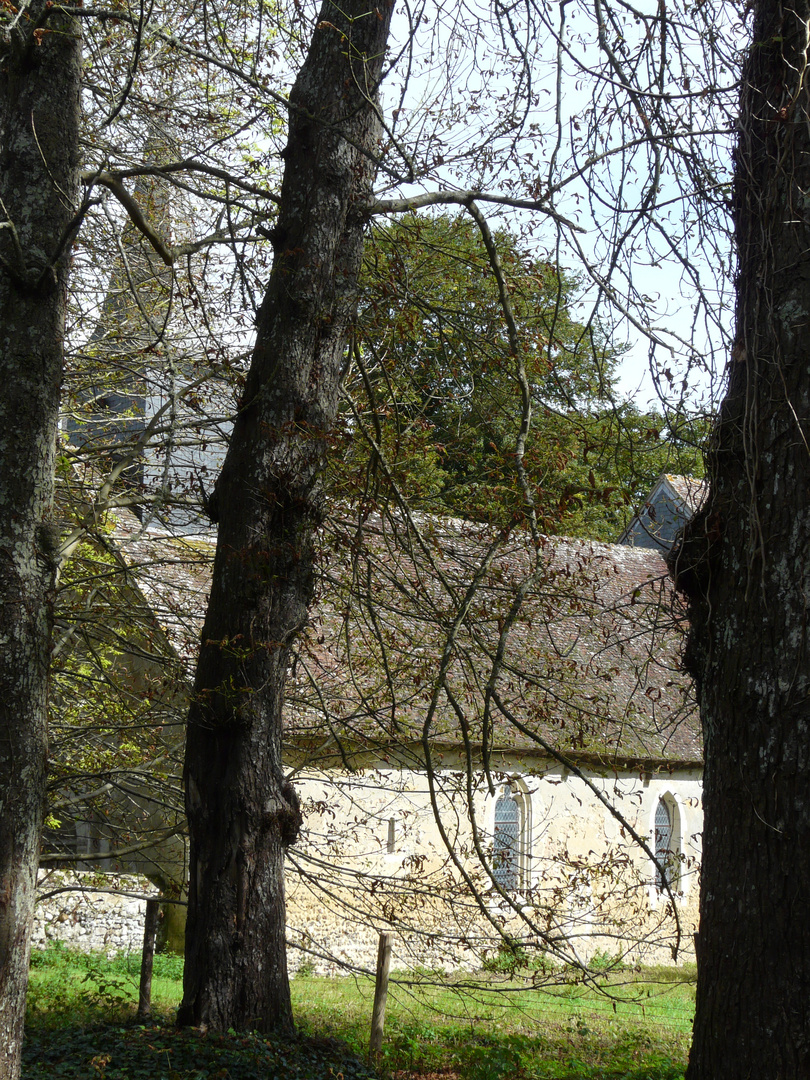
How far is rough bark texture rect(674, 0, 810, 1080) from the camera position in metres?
2.65

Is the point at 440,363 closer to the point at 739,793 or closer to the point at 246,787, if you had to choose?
the point at 246,787

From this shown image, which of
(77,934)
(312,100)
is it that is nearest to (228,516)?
(312,100)

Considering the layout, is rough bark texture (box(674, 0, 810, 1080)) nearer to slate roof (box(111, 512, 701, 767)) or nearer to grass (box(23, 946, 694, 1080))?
slate roof (box(111, 512, 701, 767))

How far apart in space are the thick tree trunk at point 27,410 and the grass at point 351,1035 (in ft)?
3.47

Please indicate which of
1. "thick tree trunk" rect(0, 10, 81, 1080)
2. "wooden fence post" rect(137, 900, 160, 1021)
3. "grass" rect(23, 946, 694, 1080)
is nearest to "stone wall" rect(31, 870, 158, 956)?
"grass" rect(23, 946, 694, 1080)

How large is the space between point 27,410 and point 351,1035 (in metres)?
6.79

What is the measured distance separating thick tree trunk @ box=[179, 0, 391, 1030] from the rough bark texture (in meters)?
2.55

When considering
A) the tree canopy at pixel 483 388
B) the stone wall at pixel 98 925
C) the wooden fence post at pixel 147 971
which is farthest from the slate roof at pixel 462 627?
the stone wall at pixel 98 925

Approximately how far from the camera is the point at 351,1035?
8.90m

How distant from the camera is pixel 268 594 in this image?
18.0 feet

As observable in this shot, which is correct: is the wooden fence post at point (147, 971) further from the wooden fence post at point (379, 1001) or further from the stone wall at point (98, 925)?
the stone wall at point (98, 925)

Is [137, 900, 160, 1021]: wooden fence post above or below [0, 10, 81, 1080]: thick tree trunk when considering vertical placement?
below

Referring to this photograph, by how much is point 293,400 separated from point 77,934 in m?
9.75

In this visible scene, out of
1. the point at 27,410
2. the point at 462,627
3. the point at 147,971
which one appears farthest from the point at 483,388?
the point at 147,971
